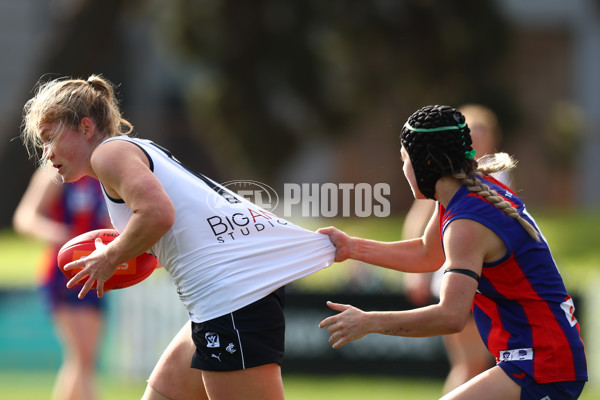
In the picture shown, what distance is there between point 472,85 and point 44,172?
1311cm

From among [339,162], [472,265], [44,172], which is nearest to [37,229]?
[44,172]

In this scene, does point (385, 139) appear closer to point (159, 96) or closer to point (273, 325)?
point (159, 96)

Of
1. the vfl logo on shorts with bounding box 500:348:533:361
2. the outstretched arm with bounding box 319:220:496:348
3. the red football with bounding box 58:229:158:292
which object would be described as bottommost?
the vfl logo on shorts with bounding box 500:348:533:361

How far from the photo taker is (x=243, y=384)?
305cm

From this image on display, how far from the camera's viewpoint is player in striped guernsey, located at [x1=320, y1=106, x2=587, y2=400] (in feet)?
9.32

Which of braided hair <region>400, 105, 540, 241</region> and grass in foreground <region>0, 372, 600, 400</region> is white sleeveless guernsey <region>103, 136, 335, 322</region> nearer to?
braided hair <region>400, 105, 540, 241</region>

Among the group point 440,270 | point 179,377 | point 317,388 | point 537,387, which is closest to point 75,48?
point 317,388

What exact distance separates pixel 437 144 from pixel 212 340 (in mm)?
1109

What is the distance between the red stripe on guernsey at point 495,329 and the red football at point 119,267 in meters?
1.37

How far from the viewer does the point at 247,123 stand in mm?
19328

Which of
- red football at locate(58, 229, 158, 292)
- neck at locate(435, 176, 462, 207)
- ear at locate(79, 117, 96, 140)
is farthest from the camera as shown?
red football at locate(58, 229, 158, 292)

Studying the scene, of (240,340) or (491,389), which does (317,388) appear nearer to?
(240,340)

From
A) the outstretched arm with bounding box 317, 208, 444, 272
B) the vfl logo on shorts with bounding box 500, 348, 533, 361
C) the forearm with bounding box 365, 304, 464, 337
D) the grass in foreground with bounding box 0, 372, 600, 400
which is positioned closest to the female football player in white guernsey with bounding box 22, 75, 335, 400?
the outstretched arm with bounding box 317, 208, 444, 272

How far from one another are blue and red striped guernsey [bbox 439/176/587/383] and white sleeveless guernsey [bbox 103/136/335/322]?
0.71m
